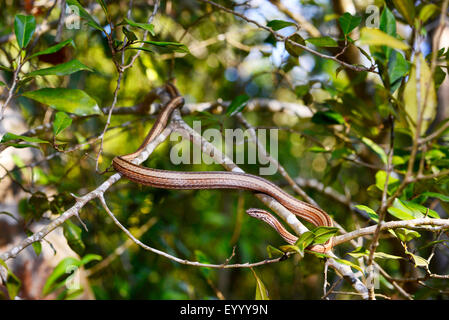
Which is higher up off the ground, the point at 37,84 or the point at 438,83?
the point at 37,84

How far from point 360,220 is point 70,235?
2625 mm

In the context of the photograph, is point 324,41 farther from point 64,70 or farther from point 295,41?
point 64,70

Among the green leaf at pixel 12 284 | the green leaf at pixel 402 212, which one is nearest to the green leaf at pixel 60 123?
the green leaf at pixel 12 284

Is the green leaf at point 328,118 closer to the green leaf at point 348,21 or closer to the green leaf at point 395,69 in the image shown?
the green leaf at point 348,21

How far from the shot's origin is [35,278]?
2.75m

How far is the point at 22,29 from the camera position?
1841 millimetres

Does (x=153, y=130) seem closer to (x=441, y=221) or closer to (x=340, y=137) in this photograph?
(x=340, y=137)

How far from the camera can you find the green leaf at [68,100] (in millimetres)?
1903

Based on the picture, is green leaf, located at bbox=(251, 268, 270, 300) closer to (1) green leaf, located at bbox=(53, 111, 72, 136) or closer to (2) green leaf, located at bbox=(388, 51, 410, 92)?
(2) green leaf, located at bbox=(388, 51, 410, 92)

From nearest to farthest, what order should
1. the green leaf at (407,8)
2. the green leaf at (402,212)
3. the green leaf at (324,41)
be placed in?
the green leaf at (407,8) → the green leaf at (402,212) → the green leaf at (324,41)

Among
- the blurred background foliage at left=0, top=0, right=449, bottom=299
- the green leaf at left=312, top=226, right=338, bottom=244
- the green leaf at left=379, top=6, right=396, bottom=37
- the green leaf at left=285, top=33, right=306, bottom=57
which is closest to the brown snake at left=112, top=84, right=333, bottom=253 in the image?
the blurred background foliage at left=0, top=0, right=449, bottom=299

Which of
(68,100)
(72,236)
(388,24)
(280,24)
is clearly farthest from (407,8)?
(72,236)

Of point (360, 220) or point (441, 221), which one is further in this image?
point (360, 220)
